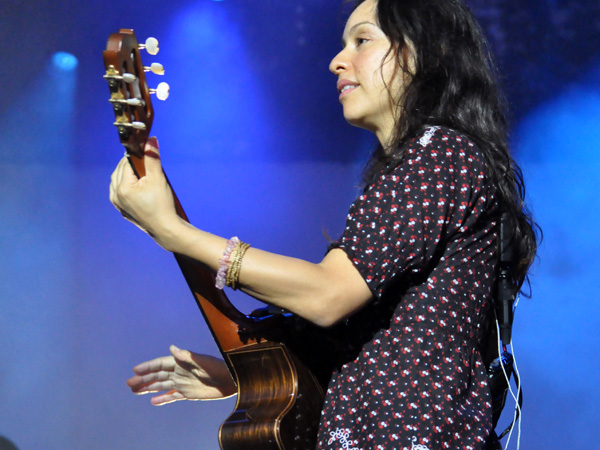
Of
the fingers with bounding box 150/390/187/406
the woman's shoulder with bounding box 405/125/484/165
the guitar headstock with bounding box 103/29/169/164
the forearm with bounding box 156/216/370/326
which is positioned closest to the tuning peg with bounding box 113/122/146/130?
the guitar headstock with bounding box 103/29/169/164

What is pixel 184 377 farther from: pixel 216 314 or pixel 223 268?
pixel 223 268

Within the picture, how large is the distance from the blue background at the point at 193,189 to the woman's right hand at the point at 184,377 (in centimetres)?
166

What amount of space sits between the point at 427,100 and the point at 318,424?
0.65 metres

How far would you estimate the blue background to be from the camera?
9.78 ft

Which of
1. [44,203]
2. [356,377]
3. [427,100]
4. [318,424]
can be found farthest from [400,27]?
[44,203]

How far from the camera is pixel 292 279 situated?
95cm

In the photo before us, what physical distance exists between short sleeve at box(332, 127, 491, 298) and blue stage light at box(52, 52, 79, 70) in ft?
Result: 7.78

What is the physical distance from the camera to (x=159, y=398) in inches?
60.8

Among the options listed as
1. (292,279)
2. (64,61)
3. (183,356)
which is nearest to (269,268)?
(292,279)

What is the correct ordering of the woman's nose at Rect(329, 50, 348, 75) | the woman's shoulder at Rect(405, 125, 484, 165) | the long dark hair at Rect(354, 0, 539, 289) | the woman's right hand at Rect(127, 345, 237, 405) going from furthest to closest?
the woman's right hand at Rect(127, 345, 237, 405)
the woman's nose at Rect(329, 50, 348, 75)
the long dark hair at Rect(354, 0, 539, 289)
the woman's shoulder at Rect(405, 125, 484, 165)

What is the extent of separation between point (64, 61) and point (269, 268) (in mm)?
2451

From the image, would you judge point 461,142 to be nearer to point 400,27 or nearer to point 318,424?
point 400,27

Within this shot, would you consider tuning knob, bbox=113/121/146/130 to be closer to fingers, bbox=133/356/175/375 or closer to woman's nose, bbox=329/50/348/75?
woman's nose, bbox=329/50/348/75

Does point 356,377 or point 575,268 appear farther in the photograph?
point 575,268
